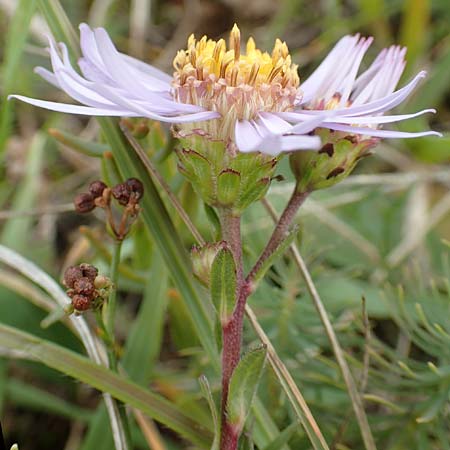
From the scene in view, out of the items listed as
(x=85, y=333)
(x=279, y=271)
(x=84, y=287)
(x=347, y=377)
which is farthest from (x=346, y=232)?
(x=84, y=287)

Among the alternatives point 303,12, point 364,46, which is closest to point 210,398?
point 364,46

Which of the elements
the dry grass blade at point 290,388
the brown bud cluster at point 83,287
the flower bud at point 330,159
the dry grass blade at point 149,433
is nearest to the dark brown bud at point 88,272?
the brown bud cluster at point 83,287

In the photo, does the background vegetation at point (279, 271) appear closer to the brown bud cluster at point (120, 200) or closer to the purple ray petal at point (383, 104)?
the brown bud cluster at point (120, 200)

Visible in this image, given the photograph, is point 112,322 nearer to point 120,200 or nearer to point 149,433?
point 120,200

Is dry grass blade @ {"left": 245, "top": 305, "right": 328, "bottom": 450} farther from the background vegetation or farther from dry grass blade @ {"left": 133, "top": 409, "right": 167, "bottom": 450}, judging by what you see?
dry grass blade @ {"left": 133, "top": 409, "right": 167, "bottom": 450}

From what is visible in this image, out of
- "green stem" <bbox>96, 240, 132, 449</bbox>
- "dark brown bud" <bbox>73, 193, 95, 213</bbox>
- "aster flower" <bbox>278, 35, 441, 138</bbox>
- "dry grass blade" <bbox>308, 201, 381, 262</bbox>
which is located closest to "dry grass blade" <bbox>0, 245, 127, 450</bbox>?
"green stem" <bbox>96, 240, 132, 449</bbox>
